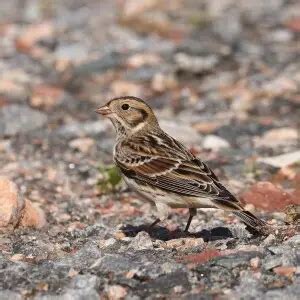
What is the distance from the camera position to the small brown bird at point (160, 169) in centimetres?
841

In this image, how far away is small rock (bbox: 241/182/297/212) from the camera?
10.1 meters

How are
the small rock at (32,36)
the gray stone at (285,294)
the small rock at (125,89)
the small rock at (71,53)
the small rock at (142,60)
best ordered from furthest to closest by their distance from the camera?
the small rock at (32,36), the small rock at (71,53), the small rock at (142,60), the small rock at (125,89), the gray stone at (285,294)

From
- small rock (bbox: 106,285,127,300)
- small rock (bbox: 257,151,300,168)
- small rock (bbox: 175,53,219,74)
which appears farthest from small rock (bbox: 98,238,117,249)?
small rock (bbox: 175,53,219,74)

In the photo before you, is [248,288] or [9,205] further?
[9,205]

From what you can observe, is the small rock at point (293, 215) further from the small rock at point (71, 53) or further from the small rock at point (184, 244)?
the small rock at point (71, 53)

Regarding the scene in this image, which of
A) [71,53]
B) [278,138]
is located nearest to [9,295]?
[278,138]

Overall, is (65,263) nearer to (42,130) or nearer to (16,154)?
(16,154)

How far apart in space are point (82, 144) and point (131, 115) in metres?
2.94

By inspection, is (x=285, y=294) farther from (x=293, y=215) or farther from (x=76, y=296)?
(x=293, y=215)

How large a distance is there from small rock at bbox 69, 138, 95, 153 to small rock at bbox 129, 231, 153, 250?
13.7 ft

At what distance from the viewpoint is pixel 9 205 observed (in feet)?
29.7

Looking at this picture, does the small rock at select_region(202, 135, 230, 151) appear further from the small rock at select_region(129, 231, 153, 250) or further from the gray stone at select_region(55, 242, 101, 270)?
the gray stone at select_region(55, 242, 101, 270)

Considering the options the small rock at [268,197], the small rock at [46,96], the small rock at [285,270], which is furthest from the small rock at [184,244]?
the small rock at [46,96]

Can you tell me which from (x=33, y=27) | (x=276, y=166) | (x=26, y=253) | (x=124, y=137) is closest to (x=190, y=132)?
(x=276, y=166)
